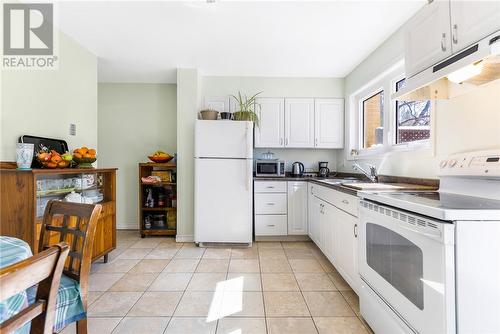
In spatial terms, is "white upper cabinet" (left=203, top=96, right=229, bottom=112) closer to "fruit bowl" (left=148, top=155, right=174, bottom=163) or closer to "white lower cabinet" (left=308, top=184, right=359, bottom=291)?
"fruit bowl" (left=148, top=155, right=174, bottom=163)

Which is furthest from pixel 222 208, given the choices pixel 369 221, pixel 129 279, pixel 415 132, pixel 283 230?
pixel 415 132

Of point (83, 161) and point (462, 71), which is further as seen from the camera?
point (83, 161)

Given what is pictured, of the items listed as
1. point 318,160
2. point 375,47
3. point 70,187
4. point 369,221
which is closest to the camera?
point 369,221

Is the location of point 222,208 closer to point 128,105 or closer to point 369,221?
point 369,221

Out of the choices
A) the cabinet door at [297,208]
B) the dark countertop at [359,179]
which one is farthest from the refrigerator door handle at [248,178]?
the cabinet door at [297,208]

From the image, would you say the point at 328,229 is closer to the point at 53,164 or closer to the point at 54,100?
the point at 53,164

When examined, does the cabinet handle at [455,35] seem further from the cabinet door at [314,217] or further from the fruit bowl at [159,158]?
the fruit bowl at [159,158]

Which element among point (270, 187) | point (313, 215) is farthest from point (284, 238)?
point (270, 187)

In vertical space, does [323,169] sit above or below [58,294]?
above

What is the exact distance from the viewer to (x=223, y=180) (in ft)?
10.5

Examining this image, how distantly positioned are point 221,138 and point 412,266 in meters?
2.46

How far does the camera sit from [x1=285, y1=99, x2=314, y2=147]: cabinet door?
12.2ft

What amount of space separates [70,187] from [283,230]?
2.56 m

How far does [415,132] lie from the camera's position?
93.0 inches
